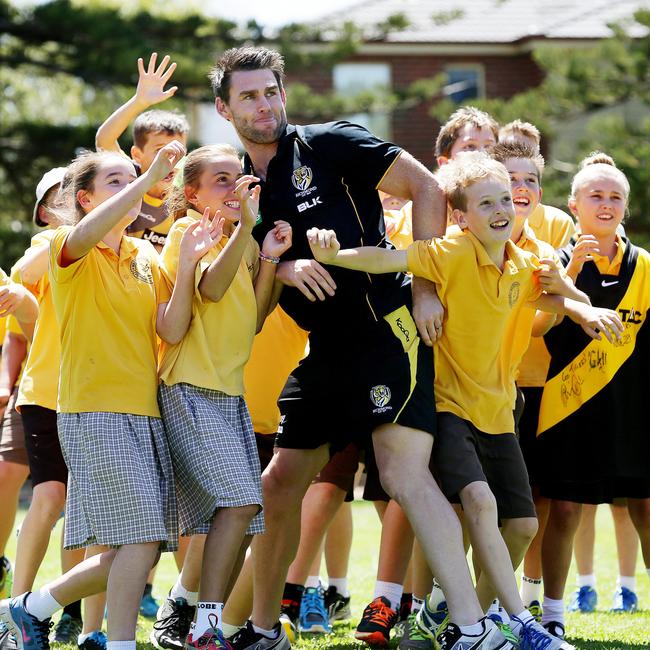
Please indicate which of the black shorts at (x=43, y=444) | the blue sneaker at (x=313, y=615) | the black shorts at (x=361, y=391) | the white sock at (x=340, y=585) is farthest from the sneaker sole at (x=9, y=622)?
the white sock at (x=340, y=585)

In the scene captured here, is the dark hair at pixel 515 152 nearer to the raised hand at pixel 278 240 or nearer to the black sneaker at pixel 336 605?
the raised hand at pixel 278 240

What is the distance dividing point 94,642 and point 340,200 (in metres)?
2.15

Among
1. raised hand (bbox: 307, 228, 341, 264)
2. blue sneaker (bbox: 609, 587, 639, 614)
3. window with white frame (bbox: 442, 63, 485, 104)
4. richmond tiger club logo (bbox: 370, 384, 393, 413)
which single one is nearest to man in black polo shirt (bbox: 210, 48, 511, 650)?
richmond tiger club logo (bbox: 370, 384, 393, 413)

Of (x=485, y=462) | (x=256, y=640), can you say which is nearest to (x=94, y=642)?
(x=256, y=640)

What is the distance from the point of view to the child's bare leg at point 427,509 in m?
4.08

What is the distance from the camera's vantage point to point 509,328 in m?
4.79

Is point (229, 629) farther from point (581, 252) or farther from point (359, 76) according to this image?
point (359, 76)

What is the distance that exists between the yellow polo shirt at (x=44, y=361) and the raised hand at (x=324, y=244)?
56.4 inches

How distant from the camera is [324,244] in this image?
13.9ft

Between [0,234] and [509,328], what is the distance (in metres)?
11.7

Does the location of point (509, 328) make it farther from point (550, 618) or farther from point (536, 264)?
point (550, 618)

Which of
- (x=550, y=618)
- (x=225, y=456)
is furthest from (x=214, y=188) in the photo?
(x=550, y=618)

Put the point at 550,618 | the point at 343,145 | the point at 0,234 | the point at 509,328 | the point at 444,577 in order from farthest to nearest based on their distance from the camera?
the point at 0,234, the point at 550,618, the point at 509,328, the point at 343,145, the point at 444,577

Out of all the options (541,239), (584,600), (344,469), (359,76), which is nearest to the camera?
(344,469)
